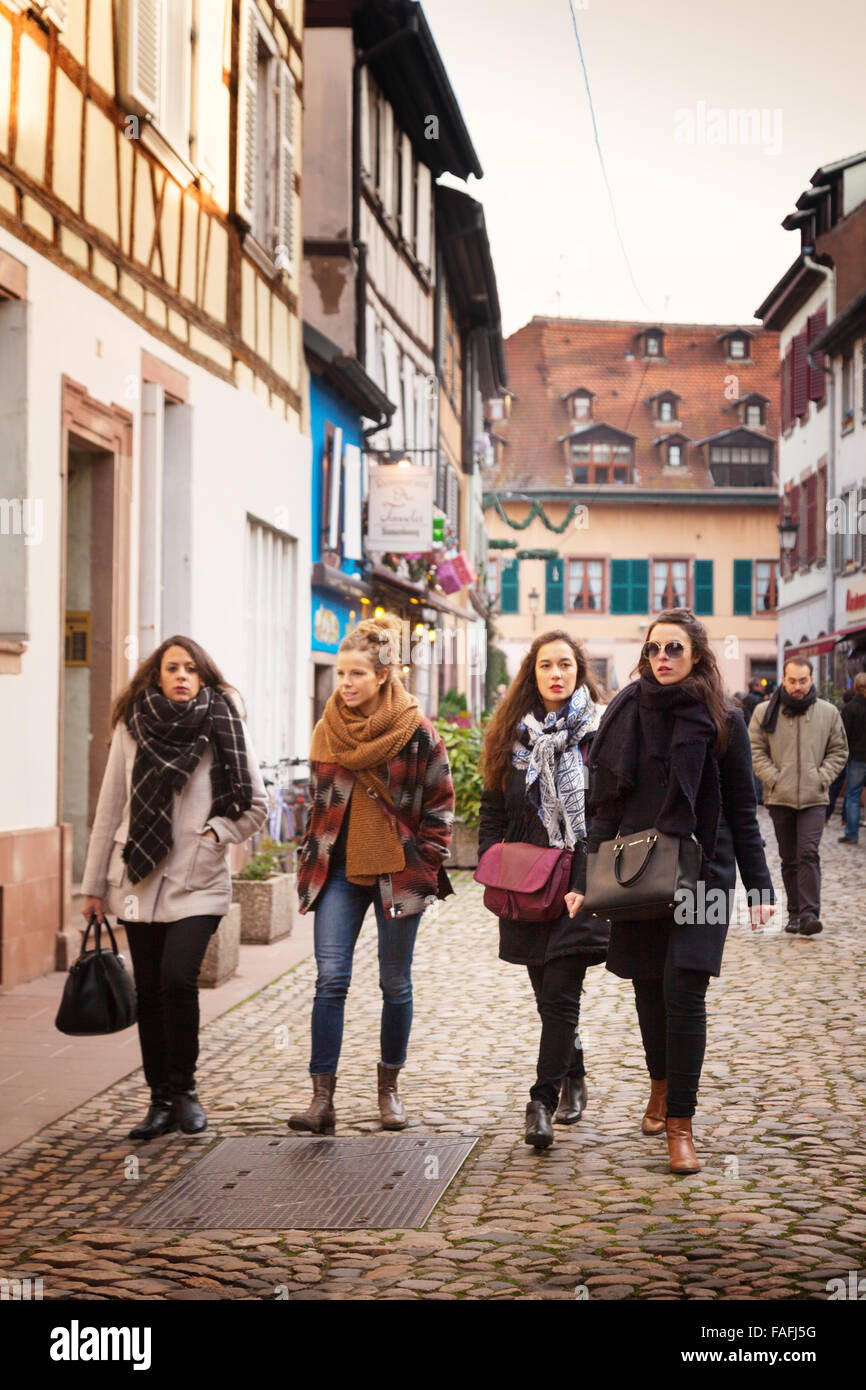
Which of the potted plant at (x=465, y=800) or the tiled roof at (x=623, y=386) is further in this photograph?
the tiled roof at (x=623, y=386)

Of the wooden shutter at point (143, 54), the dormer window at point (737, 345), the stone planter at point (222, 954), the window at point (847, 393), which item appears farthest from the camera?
the dormer window at point (737, 345)

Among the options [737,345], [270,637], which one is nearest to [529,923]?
[270,637]

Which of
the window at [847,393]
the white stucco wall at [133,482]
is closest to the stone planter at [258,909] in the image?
the white stucco wall at [133,482]

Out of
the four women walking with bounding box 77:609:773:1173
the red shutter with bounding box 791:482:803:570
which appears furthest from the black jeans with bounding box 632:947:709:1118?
the red shutter with bounding box 791:482:803:570

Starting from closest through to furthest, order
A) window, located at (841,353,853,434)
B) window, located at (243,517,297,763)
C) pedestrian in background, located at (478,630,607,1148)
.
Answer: pedestrian in background, located at (478,630,607,1148)
window, located at (243,517,297,763)
window, located at (841,353,853,434)

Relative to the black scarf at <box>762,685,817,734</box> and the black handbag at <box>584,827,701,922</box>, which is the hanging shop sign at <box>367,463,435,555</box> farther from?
the black handbag at <box>584,827,701,922</box>

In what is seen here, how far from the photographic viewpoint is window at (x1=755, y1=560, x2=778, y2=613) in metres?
53.5

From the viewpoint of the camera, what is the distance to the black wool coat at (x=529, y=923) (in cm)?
608

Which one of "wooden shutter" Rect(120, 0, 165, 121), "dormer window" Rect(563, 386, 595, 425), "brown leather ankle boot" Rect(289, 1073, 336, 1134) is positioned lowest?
"brown leather ankle boot" Rect(289, 1073, 336, 1134)

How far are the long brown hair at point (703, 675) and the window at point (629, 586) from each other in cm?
4832

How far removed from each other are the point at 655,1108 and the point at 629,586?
48.5m

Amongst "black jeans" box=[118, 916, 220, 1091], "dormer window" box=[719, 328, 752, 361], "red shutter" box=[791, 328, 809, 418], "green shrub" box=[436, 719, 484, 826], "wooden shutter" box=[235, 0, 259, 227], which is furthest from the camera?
"dormer window" box=[719, 328, 752, 361]

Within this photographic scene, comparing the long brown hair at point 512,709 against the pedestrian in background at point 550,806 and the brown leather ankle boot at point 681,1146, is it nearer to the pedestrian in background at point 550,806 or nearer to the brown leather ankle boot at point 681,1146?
the pedestrian in background at point 550,806
